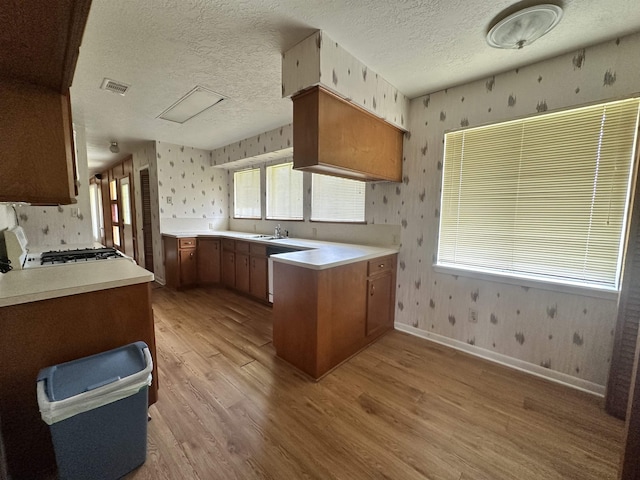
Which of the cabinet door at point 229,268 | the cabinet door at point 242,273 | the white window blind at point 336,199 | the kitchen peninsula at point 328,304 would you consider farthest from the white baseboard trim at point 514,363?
the cabinet door at point 229,268

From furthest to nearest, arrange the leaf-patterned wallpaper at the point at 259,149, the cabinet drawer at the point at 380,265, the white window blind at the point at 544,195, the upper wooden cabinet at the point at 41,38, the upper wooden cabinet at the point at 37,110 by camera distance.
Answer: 1. the leaf-patterned wallpaper at the point at 259,149
2. the cabinet drawer at the point at 380,265
3. the white window blind at the point at 544,195
4. the upper wooden cabinet at the point at 37,110
5. the upper wooden cabinet at the point at 41,38

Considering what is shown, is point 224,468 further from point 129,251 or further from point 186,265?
point 129,251

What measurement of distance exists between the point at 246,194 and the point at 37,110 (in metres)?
3.64

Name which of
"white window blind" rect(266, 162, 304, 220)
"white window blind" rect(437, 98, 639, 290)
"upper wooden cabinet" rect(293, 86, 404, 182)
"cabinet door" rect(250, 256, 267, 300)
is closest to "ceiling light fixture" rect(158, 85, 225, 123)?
"upper wooden cabinet" rect(293, 86, 404, 182)

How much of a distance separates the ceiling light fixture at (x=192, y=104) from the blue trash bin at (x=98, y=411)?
2.37m

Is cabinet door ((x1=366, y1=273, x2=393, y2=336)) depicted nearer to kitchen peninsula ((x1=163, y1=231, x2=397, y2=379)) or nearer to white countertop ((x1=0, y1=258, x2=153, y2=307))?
kitchen peninsula ((x1=163, y1=231, x2=397, y2=379))

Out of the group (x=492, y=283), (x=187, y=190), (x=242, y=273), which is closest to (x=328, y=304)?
(x=492, y=283)

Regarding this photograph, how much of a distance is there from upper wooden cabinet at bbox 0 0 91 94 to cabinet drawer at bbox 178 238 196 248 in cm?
311

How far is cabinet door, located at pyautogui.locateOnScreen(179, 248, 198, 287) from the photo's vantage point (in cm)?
410

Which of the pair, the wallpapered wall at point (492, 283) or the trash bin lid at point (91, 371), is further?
the wallpapered wall at point (492, 283)

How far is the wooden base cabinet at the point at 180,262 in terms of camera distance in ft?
13.4

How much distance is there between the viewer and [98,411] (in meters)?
1.10

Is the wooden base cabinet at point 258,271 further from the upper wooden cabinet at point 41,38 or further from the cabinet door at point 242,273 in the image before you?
the upper wooden cabinet at point 41,38

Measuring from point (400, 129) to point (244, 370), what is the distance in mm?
2729
